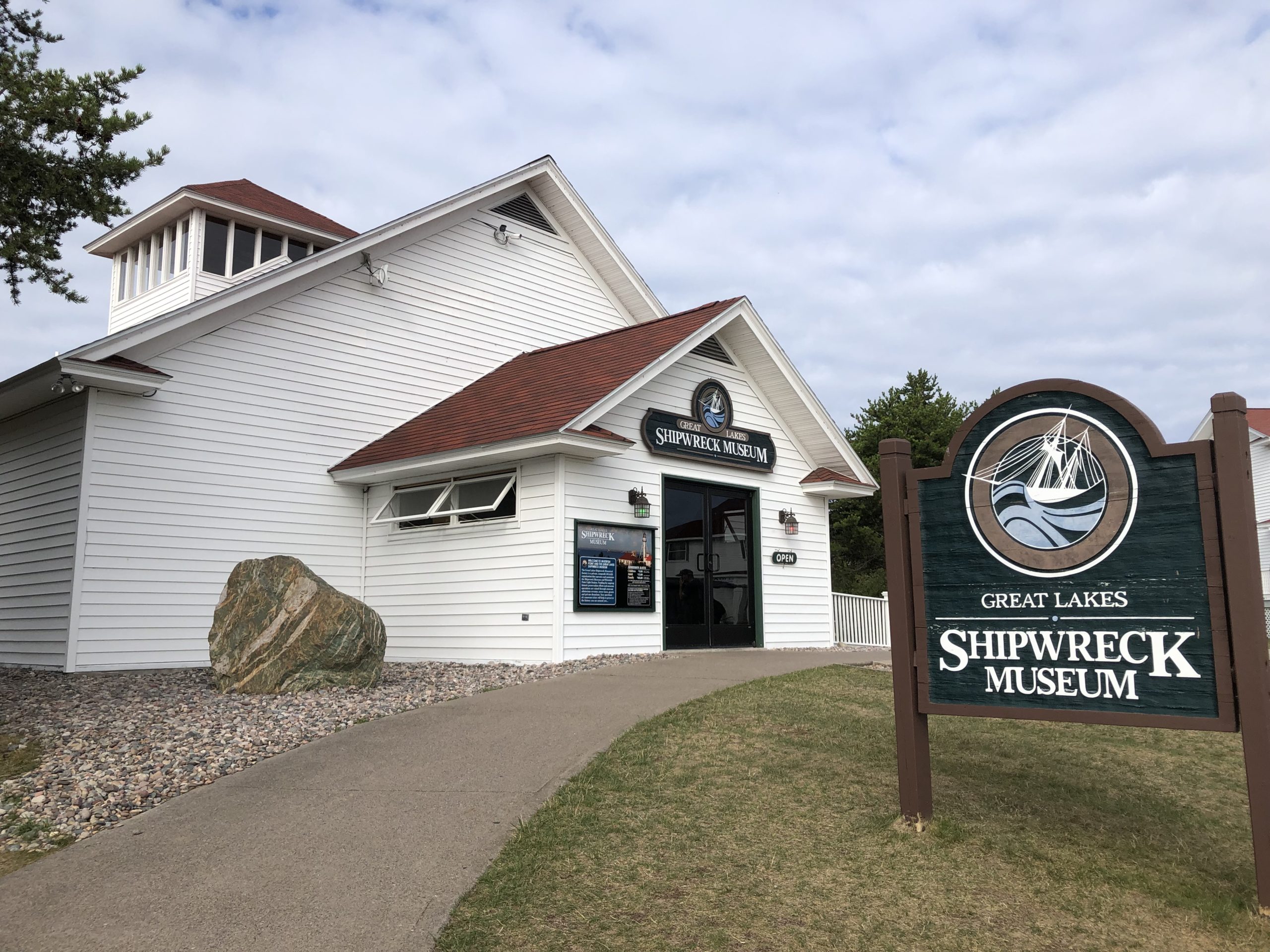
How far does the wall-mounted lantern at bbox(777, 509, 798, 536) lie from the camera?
15.8 meters

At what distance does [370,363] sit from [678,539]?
5855mm

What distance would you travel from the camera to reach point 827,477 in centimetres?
1612

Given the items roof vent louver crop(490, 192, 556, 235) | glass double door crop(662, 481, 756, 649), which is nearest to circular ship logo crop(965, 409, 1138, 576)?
glass double door crop(662, 481, 756, 649)

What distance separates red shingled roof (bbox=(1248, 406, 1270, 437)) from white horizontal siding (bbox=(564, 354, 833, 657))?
71.6 feet

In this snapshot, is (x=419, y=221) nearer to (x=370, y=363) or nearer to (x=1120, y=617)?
(x=370, y=363)

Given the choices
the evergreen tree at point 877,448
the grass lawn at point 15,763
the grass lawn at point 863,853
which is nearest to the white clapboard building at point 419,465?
the grass lawn at point 15,763

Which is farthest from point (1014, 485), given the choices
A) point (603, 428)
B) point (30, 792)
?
point (603, 428)

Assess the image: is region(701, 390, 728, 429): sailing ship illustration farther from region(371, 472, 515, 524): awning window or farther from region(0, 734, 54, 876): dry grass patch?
region(0, 734, 54, 876): dry grass patch

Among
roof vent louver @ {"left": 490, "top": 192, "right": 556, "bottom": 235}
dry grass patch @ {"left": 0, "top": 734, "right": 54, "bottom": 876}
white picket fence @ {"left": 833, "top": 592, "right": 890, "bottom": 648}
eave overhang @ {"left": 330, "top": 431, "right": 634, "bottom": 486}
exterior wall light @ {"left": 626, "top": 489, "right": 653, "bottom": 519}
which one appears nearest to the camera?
dry grass patch @ {"left": 0, "top": 734, "right": 54, "bottom": 876}

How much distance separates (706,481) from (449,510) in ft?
12.8

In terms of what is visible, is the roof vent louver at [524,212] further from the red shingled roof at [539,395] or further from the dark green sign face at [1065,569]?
the dark green sign face at [1065,569]

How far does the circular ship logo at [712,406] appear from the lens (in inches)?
579

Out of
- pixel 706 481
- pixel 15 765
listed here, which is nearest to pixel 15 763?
pixel 15 765

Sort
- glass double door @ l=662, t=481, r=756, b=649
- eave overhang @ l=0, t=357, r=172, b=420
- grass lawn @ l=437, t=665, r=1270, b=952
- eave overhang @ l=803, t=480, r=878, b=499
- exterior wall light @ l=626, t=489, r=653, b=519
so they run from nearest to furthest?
grass lawn @ l=437, t=665, r=1270, b=952 < eave overhang @ l=0, t=357, r=172, b=420 < exterior wall light @ l=626, t=489, r=653, b=519 < glass double door @ l=662, t=481, r=756, b=649 < eave overhang @ l=803, t=480, r=878, b=499
